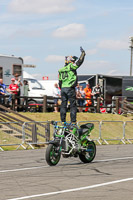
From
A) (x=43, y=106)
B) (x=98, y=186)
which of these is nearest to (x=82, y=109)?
(x=43, y=106)

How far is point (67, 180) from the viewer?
8391mm

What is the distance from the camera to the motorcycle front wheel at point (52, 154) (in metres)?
10.0

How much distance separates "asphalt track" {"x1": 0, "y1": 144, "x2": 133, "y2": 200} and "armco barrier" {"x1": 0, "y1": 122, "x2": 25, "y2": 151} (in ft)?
15.6

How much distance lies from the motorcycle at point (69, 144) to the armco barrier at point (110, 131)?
8511 millimetres

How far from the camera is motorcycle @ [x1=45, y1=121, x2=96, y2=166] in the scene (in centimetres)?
1024

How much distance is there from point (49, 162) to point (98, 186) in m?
2.71

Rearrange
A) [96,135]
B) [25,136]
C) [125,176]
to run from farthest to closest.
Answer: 1. [96,135]
2. [25,136]
3. [125,176]

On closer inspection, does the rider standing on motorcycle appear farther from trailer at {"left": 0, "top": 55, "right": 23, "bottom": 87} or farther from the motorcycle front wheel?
trailer at {"left": 0, "top": 55, "right": 23, "bottom": 87}

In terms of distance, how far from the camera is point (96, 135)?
19578 mm

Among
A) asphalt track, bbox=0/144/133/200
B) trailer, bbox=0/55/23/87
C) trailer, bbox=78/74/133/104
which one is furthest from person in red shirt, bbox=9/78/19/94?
asphalt track, bbox=0/144/133/200

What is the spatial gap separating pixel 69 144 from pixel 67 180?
2262 mm

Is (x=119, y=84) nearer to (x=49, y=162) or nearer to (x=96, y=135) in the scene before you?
(x=96, y=135)

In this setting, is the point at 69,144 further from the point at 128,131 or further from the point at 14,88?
the point at 14,88

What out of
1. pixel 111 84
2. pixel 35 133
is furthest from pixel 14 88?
pixel 111 84
